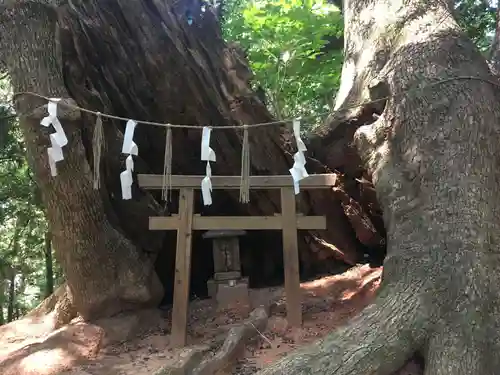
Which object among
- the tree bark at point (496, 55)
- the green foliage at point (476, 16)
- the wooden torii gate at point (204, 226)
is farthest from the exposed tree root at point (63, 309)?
the green foliage at point (476, 16)

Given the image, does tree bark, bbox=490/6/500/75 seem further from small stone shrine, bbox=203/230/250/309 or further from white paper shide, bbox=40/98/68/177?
white paper shide, bbox=40/98/68/177

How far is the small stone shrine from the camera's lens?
6078 mm

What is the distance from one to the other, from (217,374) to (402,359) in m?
1.55

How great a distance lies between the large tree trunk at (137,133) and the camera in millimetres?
5312

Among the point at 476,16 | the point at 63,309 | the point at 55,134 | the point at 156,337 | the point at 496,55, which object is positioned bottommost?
the point at 156,337

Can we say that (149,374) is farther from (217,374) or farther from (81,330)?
(81,330)

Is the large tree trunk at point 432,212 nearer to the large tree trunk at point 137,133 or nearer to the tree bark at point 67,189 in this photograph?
the large tree trunk at point 137,133

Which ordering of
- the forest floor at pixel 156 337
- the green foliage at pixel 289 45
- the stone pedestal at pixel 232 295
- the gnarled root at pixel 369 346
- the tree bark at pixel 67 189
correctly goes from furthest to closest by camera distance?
the green foliage at pixel 289 45 < the stone pedestal at pixel 232 295 < the tree bark at pixel 67 189 < the forest floor at pixel 156 337 < the gnarled root at pixel 369 346

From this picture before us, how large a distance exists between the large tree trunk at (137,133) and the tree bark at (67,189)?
1 centimetres

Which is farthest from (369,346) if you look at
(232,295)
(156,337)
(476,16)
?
(476,16)

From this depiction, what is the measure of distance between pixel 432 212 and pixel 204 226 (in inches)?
85.7

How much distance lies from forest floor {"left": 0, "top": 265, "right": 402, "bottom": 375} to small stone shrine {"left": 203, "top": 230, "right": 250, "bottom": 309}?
0.19 meters

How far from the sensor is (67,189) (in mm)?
5312

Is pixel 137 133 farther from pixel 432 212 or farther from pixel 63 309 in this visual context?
pixel 432 212
